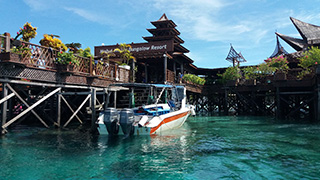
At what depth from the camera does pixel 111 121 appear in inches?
424

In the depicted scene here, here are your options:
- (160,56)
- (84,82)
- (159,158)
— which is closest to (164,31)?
(160,56)

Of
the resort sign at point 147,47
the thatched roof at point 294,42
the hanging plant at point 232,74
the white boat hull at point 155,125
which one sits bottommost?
the white boat hull at point 155,125

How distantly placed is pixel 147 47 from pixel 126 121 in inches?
566

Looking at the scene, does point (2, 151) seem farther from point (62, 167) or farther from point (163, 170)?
point (163, 170)

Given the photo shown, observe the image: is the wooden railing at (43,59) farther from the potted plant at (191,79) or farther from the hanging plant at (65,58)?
the potted plant at (191,79)

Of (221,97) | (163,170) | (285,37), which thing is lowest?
(163,170)

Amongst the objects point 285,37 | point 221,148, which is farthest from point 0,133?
point 285,37

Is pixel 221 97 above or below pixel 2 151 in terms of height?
above

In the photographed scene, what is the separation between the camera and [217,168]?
6.41 metres

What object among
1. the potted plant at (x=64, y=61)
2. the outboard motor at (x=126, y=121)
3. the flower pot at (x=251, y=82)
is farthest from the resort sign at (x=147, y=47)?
the outboard motor at (x=126, y=121)

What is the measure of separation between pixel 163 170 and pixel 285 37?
112 ft

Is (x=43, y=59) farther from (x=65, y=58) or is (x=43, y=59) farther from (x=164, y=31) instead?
(x=164, y=31)

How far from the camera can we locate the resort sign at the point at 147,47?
23203 millimetres

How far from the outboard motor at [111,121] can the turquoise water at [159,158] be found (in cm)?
53
